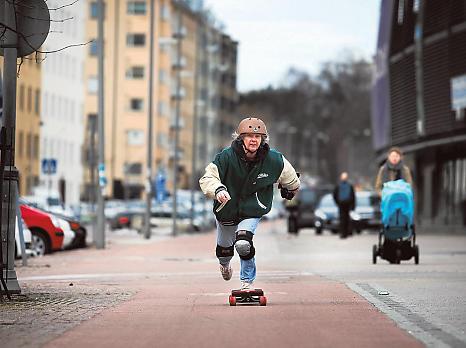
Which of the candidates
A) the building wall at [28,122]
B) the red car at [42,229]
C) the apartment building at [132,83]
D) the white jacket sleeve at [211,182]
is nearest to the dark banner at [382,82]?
the building wall at [28,122]

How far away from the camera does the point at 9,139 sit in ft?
55.8

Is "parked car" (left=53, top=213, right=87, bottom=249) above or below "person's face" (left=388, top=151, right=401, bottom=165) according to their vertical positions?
below

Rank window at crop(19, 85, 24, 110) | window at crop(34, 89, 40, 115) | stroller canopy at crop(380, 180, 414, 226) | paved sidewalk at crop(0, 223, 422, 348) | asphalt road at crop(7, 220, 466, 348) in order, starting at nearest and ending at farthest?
paved sidewalk at crop(0, 223, 422, 348)
asphalt road at crop(7, 220, 466, 348)
stroller canopy at crop(380, 180, 414, 226)
window at crop(19, 85, 24, 110)
window at crop(34, 89, 40, 115)

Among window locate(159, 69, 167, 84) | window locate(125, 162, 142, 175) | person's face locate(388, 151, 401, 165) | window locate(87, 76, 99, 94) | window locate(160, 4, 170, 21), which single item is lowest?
person's face locate(388, 151, 401, 165)

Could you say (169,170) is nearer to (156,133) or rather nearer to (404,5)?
(156,133)

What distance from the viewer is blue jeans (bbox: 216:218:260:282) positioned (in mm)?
14992

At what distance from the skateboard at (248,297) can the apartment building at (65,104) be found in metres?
83.2

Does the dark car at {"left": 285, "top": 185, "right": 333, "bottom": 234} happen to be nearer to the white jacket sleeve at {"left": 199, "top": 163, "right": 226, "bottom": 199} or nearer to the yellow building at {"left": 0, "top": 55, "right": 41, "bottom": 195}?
the yellow building at {"left": 0, "top": 55, "right": 41, "bottom": 195}

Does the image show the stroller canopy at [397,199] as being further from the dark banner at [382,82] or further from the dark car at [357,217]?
the dark banner at [382,82]

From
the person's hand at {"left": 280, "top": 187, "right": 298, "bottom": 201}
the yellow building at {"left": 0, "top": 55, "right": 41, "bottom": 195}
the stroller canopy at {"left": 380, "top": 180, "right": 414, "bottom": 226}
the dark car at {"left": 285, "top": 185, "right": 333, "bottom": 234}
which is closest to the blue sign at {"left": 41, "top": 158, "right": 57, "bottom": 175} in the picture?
the dark car at {"left": 285, "top": 185, "right": 333, "bottom": 234}

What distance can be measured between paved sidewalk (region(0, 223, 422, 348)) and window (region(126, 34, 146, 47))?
381ft

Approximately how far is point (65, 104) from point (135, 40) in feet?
96.5

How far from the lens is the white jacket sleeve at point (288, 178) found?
15.2 metres

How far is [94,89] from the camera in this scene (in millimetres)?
137875
